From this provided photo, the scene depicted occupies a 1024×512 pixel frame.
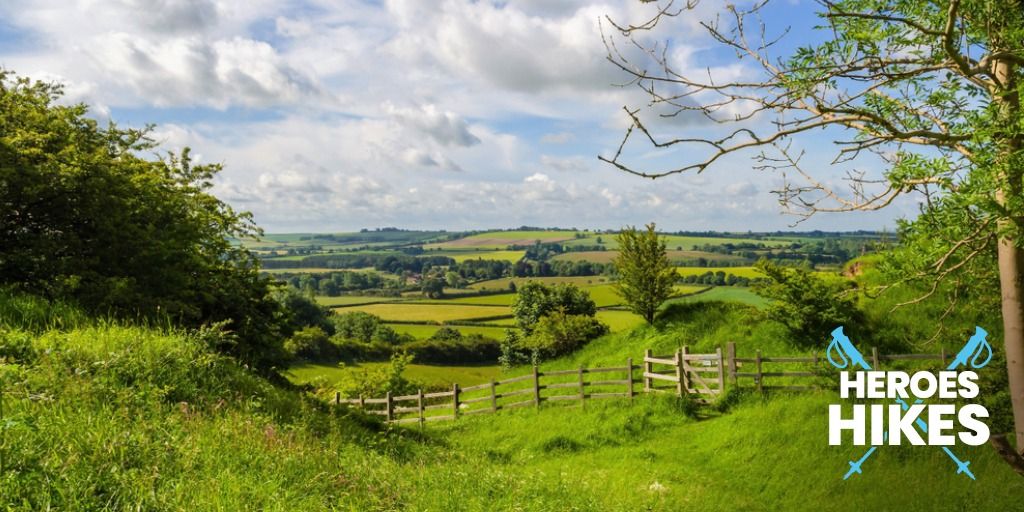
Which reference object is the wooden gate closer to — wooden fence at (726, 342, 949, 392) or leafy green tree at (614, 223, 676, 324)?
wooden fence at (726, 342, 949, 392)

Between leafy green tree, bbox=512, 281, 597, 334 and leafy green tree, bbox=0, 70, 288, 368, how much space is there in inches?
826

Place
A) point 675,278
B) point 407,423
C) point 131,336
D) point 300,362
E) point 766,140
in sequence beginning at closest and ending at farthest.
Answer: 1. point 766,140
2. point 131,336
3. point 407,423
4. point 675,278
5. point 300,362

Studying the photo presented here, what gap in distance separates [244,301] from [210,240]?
339cm

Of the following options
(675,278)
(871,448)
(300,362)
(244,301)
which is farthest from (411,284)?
(871,448)

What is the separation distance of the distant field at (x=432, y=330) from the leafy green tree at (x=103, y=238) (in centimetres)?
4504

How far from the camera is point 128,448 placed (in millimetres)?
4969

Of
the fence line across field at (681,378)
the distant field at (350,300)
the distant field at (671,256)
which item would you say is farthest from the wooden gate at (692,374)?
the distant field at (350,300)

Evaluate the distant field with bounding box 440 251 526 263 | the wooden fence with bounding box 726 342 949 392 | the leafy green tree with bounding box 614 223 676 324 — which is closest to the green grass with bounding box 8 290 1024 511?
the wooden fence with bounding box 726 342 949 392

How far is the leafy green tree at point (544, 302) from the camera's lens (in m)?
35.8

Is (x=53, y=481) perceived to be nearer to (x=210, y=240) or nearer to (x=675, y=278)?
(x=210, y=240)

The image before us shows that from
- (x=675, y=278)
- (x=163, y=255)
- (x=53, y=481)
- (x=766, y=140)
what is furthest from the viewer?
(x=675, y=278)

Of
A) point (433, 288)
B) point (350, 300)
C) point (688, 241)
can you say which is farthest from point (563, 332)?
point (688, 241)

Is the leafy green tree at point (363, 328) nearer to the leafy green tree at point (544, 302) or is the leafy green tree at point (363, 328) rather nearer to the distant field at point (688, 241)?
the leafy green tree at point (544, 302)

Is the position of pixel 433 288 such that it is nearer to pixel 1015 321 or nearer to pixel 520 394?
pixel 520 394
